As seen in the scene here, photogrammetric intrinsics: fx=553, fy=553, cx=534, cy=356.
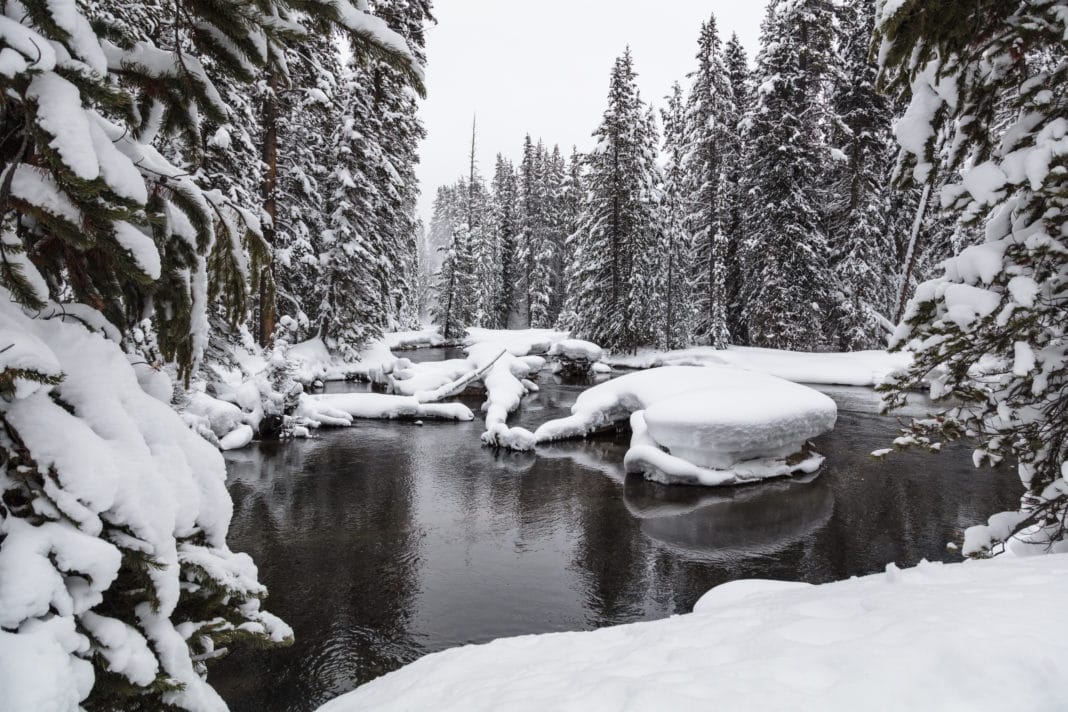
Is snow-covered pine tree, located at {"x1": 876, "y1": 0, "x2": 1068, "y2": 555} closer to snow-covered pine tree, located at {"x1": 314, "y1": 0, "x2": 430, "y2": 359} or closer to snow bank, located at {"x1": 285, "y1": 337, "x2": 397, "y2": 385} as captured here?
snow bank, located at {"x1": 285, "y1": 337, "x2": 397, "y2": 385}

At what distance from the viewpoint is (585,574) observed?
802cm

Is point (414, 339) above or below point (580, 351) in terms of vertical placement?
above

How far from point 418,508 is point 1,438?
890cm

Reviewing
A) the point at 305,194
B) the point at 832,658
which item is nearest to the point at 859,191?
the point at 305,194

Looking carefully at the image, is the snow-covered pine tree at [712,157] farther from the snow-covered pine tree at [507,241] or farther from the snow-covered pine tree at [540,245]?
the snow-covered pine tree at [507,241]

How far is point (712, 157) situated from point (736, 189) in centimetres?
287

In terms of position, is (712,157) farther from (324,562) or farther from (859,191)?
(324,562)

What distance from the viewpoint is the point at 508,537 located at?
9.22m

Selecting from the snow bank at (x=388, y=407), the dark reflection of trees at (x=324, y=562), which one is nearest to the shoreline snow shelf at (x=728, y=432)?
the dark reflection of trees at (x=324, y=562)

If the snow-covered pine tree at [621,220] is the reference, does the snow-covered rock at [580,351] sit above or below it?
below

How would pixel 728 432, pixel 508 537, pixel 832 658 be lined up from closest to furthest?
pixel 832 658 → pixel 508 537 → pixel 728 432

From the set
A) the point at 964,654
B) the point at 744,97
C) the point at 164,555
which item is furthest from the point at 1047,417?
the point at 744,97

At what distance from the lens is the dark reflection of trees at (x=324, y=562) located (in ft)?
18.8

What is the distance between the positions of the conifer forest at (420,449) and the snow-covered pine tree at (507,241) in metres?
26.9
